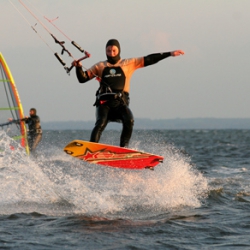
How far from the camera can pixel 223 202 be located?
970 cm

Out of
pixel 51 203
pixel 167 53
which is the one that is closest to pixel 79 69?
pixel 167 53

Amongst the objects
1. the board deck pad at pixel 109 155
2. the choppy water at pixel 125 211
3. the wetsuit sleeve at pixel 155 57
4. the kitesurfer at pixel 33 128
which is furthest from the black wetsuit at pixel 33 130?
the wetsuit sleeve at pixel 155 57

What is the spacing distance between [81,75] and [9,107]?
990 centimetres

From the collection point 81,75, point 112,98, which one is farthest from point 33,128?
point 81,75

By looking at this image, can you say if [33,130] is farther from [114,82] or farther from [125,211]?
[125,211]

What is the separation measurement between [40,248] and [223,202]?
414cm

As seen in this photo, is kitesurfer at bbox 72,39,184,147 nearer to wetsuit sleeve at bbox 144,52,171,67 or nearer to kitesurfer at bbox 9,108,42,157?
wetsuit sleeve at bbox 144,52,171,67

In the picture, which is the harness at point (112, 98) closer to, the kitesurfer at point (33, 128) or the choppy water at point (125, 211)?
the choppy water at point (125, 211)

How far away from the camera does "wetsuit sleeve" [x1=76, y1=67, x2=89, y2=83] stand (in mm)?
8945

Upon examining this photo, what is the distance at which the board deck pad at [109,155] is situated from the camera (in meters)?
8.87

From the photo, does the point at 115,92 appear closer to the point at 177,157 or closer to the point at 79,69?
the point at 79,69

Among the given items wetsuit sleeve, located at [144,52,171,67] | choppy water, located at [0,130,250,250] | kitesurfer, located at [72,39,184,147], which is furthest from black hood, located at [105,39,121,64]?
choppy water, located at [0,130,250,250]

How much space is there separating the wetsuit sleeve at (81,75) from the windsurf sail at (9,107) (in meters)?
9.23

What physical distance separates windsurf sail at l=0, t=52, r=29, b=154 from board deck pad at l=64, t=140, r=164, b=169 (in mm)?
9266
